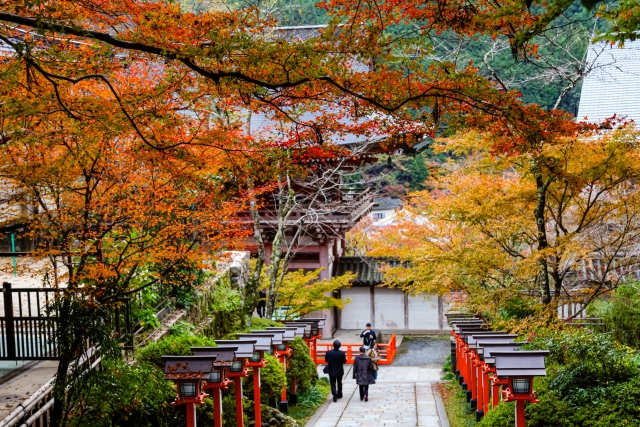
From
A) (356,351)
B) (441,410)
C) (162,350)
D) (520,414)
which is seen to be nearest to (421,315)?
(356,351)

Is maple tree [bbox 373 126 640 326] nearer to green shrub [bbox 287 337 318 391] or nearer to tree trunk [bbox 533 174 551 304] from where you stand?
tree trunk [bbox 533 174 551 304]

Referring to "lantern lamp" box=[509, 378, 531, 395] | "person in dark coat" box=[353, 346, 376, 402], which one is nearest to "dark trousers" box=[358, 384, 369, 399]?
"person in dark coat" box=[353, 346, 376, 402]

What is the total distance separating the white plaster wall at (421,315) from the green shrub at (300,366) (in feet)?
43.9

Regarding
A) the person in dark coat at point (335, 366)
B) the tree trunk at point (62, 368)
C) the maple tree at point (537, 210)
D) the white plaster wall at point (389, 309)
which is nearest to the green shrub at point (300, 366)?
the person in dark coat at point (335, 366)

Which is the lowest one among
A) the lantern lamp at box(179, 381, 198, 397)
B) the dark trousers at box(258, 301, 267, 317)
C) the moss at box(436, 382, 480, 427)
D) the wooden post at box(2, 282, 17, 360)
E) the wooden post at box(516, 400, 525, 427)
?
the moss at box(436, 382, 480, 427)

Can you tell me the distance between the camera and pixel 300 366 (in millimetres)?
15445

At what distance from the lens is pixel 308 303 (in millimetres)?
22141

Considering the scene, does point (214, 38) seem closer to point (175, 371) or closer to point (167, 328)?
point (175, 371)

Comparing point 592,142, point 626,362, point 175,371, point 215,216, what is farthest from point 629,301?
point 175,371

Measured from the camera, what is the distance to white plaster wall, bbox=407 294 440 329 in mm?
28938

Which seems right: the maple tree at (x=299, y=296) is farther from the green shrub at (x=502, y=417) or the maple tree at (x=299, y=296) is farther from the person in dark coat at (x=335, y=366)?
the green shrub at (x=502, y=417)

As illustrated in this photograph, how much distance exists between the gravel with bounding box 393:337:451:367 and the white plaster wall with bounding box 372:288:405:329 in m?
1.03

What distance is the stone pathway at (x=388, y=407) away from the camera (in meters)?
13.0

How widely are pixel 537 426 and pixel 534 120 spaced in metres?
4.00
